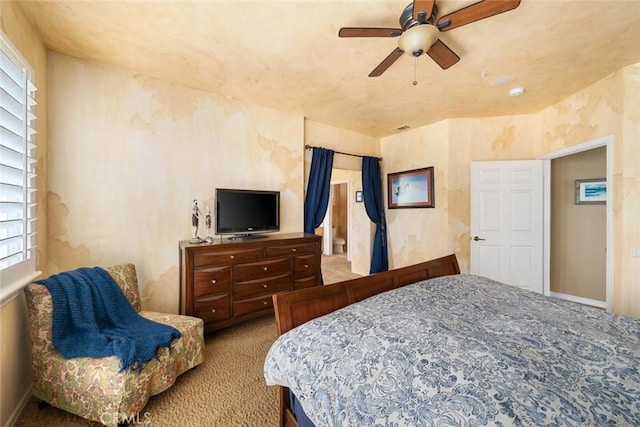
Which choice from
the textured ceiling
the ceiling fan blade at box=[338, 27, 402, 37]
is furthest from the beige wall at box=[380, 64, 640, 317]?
the ceiling fan blade at box=[338, 27, 402, 37]

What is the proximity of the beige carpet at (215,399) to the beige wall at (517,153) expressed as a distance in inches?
117

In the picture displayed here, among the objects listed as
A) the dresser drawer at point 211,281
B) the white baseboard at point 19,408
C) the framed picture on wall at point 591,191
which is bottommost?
the white baseboard at point 19,408

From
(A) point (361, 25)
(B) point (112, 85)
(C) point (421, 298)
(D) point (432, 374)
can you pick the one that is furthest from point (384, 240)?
(B) point (112, 85)

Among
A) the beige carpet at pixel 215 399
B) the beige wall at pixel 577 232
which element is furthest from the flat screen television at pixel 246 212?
the beige wall at pixel 577 232

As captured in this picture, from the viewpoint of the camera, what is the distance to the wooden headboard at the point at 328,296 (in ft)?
4.23

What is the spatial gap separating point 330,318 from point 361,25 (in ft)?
6.67

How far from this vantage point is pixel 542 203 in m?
3.49

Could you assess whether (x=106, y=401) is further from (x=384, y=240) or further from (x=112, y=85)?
(x=384, y=240)

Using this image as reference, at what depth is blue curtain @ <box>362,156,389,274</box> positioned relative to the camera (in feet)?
14.7

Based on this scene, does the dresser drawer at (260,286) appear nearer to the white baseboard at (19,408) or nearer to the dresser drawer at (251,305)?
the dresser drawer at (251,305)

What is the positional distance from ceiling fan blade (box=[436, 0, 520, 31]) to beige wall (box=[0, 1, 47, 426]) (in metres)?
2.65

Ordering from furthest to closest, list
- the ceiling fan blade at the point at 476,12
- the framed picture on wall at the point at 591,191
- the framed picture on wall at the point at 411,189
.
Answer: the framed picture on wall at the point at 411,189 → the framed picture on wall at the point at 591,191 → the ceiling fan blade at the point at 476,12

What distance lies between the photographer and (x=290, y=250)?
9.58 feet

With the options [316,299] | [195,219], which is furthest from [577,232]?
[195,219]
